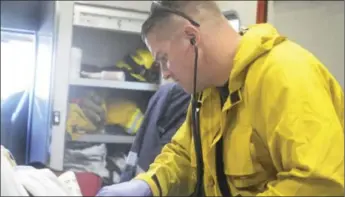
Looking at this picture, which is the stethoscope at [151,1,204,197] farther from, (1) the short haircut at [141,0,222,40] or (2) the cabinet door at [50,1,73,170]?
(2) the cabinet door at [50,1,73,170]

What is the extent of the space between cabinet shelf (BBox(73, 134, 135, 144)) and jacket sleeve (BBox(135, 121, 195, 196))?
141 centimetres

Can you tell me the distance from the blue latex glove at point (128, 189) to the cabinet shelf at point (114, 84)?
5.15ft

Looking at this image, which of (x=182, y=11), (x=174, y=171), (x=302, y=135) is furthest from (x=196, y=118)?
(x=302, y=135)

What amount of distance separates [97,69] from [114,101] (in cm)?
20

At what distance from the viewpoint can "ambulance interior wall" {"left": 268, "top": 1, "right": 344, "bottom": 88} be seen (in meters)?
2.35

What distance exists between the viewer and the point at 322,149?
3.22 ft

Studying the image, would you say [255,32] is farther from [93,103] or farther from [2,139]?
[2,139]

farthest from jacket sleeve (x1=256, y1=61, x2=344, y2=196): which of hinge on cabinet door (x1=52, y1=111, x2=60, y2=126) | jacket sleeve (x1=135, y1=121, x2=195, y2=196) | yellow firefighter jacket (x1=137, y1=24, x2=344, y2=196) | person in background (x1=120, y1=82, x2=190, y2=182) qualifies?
hinge on cabinet door (x1=52, y1=111, x2=60, y2=126)

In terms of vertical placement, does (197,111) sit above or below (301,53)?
below

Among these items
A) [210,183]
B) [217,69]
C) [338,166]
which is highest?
[217,69]

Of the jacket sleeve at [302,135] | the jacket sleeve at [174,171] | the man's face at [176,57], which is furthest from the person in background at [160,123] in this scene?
the jacket sleeve at [302,135]

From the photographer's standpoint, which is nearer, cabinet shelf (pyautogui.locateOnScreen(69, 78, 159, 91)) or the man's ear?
the man's ear

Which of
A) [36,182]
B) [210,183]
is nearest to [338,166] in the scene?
[210,183]

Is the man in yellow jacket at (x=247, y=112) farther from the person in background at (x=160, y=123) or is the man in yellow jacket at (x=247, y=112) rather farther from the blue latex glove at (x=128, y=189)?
the person in background at (x=160, y=123)
